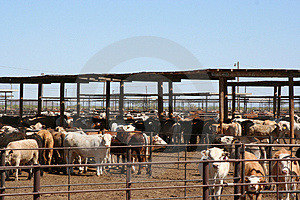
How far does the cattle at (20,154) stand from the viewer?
11.5 m

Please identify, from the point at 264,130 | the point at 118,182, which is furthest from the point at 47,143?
the point at 264,130

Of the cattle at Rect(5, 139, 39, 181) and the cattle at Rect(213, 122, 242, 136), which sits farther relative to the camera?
the cattle at Rect(213, 122, 242, 136)

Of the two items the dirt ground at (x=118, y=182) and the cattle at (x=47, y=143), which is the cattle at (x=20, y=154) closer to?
the dirt ground at (x=118, y=182)

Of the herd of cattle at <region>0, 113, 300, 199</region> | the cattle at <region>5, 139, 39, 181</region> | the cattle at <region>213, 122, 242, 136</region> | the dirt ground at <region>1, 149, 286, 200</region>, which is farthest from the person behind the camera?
the cattle at <region>213, 122, 242, 136</region>

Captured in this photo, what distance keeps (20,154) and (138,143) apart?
4186mm

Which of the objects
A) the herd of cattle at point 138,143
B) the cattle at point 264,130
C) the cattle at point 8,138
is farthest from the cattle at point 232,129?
the cattle at point 8,138

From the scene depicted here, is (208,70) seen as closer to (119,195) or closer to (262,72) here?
(262,72)

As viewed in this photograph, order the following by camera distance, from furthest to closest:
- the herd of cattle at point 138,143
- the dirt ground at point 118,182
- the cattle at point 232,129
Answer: the cattle at point 232,129
the dirt ground at point 118,182
the herd of cattle at point 138,143

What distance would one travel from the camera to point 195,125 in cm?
2130

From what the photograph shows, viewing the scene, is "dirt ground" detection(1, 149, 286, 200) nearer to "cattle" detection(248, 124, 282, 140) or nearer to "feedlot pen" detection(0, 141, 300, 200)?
"feedlot pen" detection(0, 141, 300, 200)

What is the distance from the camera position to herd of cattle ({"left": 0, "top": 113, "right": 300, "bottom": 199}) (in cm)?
845

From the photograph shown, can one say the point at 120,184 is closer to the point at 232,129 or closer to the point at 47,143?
the point at 47,143

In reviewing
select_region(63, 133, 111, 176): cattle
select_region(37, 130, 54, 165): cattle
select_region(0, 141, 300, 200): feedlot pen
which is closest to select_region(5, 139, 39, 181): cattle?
select_region(0, 141, 300, 200): feedlot pen

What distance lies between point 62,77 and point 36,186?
54.3 feet
